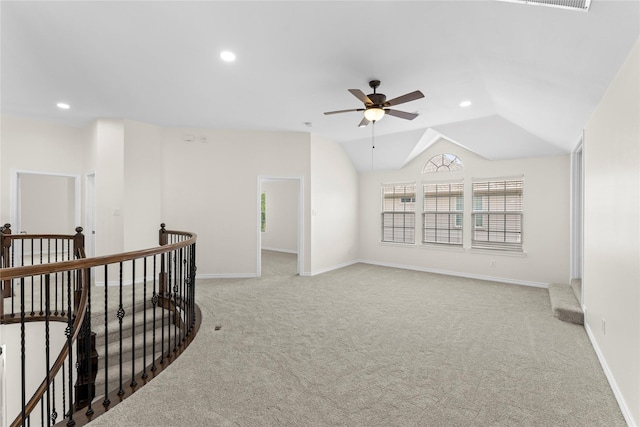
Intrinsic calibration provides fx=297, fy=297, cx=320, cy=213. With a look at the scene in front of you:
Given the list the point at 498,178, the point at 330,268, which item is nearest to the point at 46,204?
the point at 330,268

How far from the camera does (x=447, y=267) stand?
651 cm

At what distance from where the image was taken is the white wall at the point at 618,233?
6.63 ft

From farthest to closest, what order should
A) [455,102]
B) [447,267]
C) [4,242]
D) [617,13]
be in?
[447,267]
[455,102]
[4,242]
[617,13]

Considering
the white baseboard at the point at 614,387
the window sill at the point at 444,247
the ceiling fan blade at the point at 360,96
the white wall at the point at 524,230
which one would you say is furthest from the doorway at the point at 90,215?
the white baseboard at the point at 614,387

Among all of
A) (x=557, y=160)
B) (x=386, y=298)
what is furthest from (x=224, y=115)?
(x=557, y=160)

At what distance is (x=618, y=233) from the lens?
7.79 feet

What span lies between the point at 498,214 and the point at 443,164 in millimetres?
1527

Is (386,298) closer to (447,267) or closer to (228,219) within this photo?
(447,267)

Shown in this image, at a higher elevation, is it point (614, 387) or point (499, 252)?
point (499, 252)

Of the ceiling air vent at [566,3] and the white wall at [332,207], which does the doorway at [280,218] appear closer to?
the white wall at [332,207]

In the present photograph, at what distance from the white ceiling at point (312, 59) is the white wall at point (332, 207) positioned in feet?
5.11

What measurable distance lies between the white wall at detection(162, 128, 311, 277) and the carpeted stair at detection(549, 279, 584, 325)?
16.1 ft

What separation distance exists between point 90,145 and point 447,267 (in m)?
7.47

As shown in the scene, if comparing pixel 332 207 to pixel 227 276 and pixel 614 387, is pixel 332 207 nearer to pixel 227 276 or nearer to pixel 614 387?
pixel 227 276
